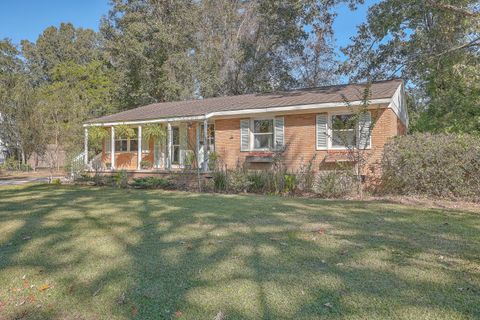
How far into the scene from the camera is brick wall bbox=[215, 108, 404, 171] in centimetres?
1205

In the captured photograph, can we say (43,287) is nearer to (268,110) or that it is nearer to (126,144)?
(268,110)

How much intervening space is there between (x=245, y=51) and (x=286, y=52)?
3.12m

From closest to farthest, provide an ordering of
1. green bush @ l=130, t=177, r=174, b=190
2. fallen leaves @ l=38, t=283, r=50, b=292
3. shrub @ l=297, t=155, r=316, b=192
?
1. fallen leaves @ l=38, t=283, r=50, b=292
2. shrub @ l=297, t=155, r=316, b=192
3. green bush @ l=130, t=177, r=174, b=190

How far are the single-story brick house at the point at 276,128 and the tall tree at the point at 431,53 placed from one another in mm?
3019

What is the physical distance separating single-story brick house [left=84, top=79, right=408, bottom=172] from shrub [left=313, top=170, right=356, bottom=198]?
2.96ft

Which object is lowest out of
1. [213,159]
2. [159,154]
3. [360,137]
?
[213,159]

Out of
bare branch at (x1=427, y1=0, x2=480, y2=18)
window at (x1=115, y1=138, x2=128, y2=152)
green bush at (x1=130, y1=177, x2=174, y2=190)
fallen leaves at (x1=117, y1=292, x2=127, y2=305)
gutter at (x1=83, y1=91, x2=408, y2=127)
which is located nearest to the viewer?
fallen leaves at (x1=117, y1=292, x2=127, y2=305)

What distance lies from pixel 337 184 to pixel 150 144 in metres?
11.2

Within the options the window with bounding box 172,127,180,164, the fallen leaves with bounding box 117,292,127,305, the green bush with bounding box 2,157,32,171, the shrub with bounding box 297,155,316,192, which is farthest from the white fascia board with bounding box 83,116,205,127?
the fallen leaves with bounding box 117,292,127,305

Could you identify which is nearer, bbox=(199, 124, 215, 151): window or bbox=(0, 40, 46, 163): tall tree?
bbox=(199, 124, 215, 151): window

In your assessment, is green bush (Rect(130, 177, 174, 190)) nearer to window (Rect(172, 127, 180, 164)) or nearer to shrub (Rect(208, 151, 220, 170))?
shrub (Rect(208, 151, 220, 170))

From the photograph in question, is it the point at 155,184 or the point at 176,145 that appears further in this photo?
the point at 176,145

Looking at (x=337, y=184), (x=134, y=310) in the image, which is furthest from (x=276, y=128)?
(x=134, y=310)

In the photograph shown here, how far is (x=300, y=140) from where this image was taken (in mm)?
13711
